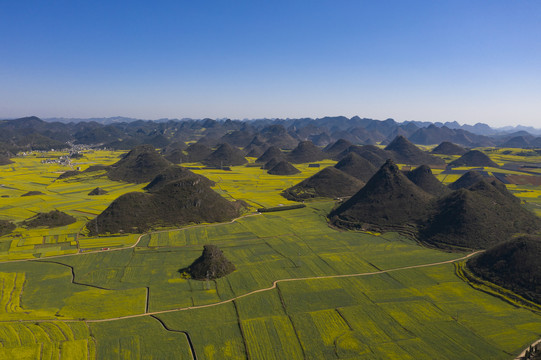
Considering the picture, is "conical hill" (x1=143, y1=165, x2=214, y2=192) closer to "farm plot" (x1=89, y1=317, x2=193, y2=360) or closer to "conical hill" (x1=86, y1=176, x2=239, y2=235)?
"conical hill" (x1=86, y1=176, x2=239, y2=235)

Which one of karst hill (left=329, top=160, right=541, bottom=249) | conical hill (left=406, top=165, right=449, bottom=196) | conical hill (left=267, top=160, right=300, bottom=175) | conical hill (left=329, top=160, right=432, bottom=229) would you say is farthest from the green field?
conical hill (left=267, top=160, right=300, bottom=175)

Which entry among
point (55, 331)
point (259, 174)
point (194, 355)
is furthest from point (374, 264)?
point (259, 174)

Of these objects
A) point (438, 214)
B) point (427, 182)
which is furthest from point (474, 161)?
point (438, 214)

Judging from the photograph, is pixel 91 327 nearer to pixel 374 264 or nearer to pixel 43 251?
pixel 43 251

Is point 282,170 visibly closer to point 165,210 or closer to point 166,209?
point 166,209

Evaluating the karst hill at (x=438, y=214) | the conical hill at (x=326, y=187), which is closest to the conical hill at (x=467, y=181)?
the karst hill at (x=438, y=214)

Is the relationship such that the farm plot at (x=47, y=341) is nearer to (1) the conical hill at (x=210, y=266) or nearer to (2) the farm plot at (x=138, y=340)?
(2) the farm plot at (x=138, y=340)
